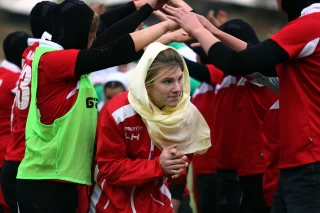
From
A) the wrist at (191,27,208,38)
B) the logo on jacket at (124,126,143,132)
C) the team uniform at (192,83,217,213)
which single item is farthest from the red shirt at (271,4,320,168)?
the team uniform at (192,83,217,213)

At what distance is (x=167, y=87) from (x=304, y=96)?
1013mm

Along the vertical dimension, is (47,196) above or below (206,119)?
above

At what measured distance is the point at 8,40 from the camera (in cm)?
762

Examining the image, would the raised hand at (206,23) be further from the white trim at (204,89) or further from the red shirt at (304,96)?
the white trim at (204,89)

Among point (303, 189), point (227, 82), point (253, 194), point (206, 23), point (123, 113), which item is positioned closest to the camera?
point (303, 189)

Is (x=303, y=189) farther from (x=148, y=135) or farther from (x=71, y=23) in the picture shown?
(x=71, y=23)

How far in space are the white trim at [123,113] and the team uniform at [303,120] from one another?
1104mm

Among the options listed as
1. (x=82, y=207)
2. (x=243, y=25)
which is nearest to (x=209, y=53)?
(x=82, y=207)

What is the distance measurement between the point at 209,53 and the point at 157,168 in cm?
93

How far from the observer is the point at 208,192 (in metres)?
8.23

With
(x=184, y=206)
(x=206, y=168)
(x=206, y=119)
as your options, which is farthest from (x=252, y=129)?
(x=184, y=206)

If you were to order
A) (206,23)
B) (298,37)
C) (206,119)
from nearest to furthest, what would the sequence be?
(298,37) < (206,23) < (206,119)

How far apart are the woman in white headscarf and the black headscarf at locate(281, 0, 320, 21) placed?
0.86 m

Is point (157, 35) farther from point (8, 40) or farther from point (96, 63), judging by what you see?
point (8, 40)
